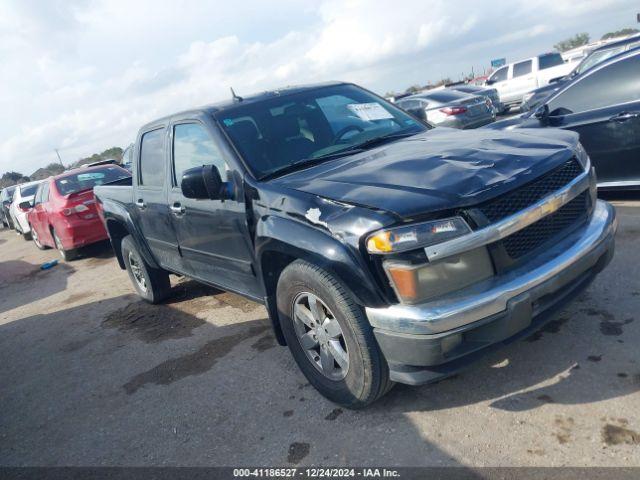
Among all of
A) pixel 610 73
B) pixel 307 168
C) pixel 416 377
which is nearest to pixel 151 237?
pixel 307 168

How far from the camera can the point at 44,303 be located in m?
7.48

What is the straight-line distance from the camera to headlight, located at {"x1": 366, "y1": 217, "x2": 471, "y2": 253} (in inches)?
95.1

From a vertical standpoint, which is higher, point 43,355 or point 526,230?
point 526,230

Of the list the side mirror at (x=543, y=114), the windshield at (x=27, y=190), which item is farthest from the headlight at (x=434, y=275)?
the windshield at (x=27, y=190)

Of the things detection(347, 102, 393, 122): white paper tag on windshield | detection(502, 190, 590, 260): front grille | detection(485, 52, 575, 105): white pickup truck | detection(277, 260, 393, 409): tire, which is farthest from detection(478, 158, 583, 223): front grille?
detection(485, 52, 575, 105): white pickup truck

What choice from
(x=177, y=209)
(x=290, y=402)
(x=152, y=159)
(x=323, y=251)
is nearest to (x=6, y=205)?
(x=152, y=159)

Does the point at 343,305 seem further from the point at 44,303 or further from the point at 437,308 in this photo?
the point at 44,303

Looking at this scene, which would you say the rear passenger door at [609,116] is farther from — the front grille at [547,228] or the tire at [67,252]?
the tire at [67,252]

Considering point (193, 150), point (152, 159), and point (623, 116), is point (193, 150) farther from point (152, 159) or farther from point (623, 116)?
point (623, 116)

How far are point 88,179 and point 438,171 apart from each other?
28.5 feet

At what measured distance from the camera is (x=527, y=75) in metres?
18.2

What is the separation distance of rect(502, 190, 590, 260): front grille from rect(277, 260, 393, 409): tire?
83 cm

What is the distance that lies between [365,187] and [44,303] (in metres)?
6.40

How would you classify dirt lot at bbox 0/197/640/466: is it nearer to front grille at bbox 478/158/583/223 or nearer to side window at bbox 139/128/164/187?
front grille at bbox 478/158/583/223
